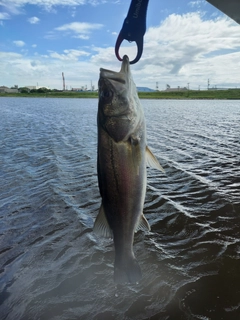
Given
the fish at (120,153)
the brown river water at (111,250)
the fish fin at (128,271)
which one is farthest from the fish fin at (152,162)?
the brown river water at (111,250)

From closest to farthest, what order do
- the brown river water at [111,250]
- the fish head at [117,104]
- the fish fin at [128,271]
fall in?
the fish head at [117,104]
the fish fin at [128,271]
the brown river water at [111,250]

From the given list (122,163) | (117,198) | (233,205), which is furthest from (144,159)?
(233,205)

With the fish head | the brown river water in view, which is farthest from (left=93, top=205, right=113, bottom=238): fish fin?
the brown river water

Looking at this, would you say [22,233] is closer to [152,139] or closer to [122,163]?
[122,163]

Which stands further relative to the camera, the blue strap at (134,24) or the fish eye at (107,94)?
the blue strap at (134,24)

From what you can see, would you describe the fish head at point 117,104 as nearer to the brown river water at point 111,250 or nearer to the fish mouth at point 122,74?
the fish mouth at point 122,74

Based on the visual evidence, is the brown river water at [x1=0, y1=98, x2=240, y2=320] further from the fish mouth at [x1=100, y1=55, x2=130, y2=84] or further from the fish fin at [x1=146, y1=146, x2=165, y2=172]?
the fish mouth at [x1=100, y1=55, x2=130, y2=84]

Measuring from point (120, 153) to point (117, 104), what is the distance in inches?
20.3

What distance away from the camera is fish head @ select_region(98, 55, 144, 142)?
296 centimetres

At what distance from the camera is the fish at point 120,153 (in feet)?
9.75

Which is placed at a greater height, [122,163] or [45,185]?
[122,163]

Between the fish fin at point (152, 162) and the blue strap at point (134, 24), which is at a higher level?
the blue strap at point (134, 24)

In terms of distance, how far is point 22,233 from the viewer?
7.24 m

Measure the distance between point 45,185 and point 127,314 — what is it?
22.4 ft
